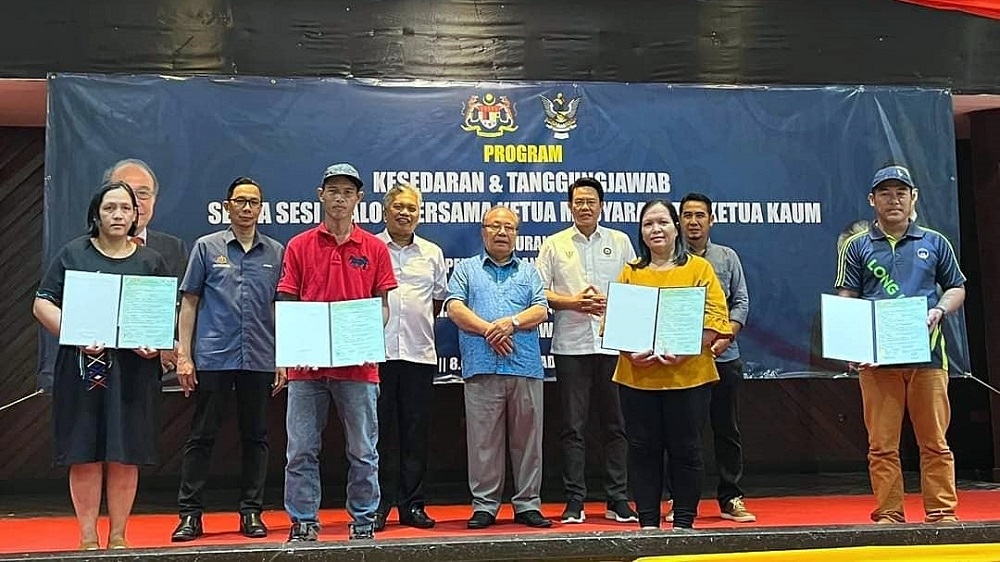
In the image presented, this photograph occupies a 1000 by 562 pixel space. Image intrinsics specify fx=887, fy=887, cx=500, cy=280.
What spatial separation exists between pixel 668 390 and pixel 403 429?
49.1 inches

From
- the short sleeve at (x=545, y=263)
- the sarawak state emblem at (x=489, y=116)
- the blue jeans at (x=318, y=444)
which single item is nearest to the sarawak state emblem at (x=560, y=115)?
the sarawak state emblem at (x=489, y=116)

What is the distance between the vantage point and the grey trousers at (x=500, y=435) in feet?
12.0

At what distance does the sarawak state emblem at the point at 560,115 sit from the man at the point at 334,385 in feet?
5.15

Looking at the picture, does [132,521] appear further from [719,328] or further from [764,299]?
[764,299]

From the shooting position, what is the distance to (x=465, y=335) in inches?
146

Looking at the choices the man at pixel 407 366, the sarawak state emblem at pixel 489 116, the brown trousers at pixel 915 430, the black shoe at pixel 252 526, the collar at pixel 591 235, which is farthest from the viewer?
the sarawak state emblem at pixel 489 116

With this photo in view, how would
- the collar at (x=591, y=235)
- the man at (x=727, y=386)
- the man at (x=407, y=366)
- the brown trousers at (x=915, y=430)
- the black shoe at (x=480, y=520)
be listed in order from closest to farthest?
the brown trousers at (x=915, y=430) < the black shoe at (x=480, y=520) < the man at (x=407, y=366) < the man at (x=727, y=386) < the collar at (x=591, y=235)

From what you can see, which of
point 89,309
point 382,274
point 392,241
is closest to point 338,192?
point 382,274

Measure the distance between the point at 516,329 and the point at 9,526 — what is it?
2443mm

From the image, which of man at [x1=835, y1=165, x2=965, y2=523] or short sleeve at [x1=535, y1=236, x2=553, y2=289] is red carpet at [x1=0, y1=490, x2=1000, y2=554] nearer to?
man at [x1=835, y1=165, x2=965, y2=523]

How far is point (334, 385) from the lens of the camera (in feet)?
9.97

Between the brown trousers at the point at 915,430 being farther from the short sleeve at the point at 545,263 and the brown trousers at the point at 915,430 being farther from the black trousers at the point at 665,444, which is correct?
the short sleeve at the point at 545,263

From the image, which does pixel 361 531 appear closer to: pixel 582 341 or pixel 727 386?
pixel 582 341

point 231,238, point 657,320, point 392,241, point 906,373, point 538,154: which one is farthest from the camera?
point 538,154
